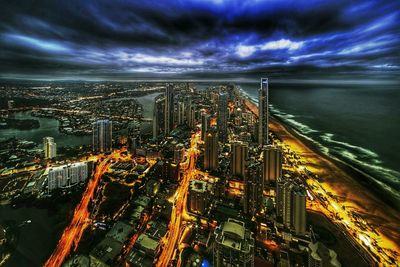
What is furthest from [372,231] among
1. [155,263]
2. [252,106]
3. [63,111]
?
[252,106]

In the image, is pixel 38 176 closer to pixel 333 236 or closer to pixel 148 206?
pixel 148 206

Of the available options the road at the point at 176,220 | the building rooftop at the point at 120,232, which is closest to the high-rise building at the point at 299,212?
the road at the point at 176,220

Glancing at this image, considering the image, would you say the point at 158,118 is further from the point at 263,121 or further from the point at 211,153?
the point at 263,121

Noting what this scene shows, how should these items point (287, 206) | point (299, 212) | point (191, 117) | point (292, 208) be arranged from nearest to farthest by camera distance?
point (299, 212) → point (292, 208) → point (287, 206) → point (191, 117)

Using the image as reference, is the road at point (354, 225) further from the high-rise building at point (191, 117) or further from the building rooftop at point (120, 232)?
the high-rise building at point (191, 117)

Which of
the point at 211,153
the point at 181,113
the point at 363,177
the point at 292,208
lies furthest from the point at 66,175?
the point at 363,177

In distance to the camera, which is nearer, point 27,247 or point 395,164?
point 27,247

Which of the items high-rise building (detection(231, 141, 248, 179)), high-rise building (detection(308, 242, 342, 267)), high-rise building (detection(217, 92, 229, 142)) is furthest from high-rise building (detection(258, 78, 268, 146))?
high-rise building (detection(308, 242, 342, 267))
